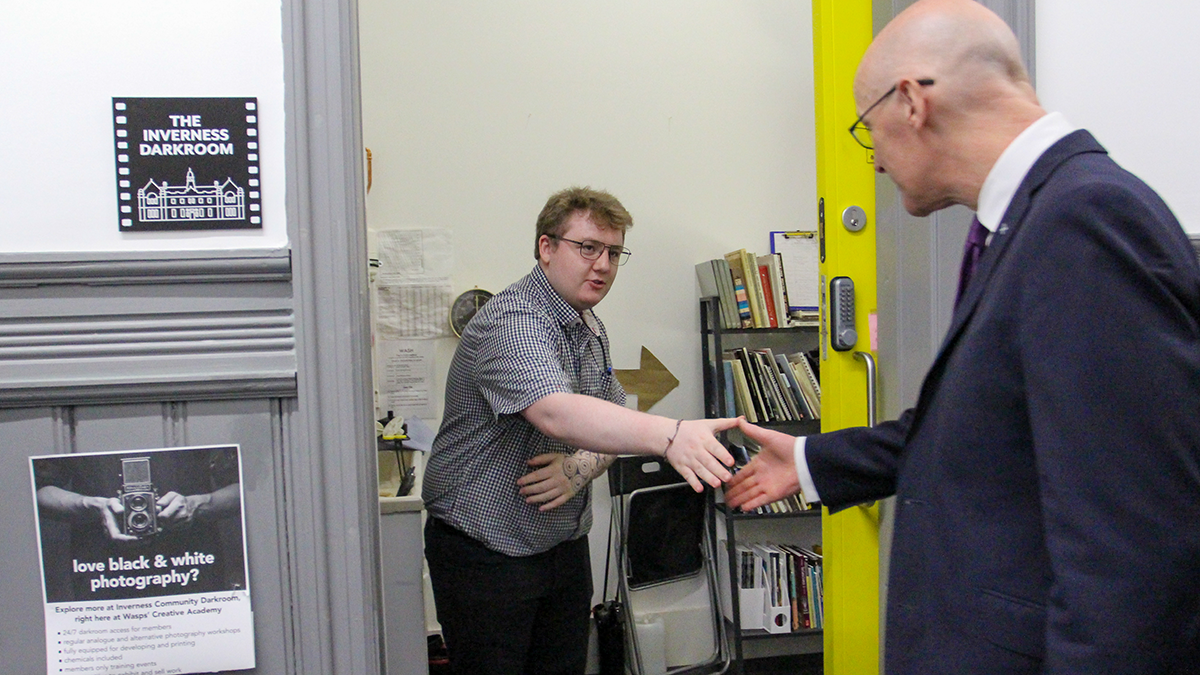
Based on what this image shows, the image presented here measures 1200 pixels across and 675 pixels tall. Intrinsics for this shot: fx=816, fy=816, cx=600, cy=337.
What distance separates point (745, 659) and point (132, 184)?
3345 millimetres

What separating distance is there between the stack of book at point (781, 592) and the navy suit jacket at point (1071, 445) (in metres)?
2.63

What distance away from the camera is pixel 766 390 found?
352 centimetres

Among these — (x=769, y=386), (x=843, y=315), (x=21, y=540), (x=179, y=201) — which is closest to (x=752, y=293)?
(x=769, y=386)

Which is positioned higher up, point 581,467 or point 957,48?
point 957,48

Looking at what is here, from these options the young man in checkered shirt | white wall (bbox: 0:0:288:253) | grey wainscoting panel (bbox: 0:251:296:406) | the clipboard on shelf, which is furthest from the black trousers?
the clipboard on shelf

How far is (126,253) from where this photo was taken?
1.10 metres

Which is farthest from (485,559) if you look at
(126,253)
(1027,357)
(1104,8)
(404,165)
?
(404,165)

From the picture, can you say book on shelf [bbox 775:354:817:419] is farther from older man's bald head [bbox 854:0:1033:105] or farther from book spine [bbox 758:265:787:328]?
older man's bald head [bbox 854:0:1033:105]

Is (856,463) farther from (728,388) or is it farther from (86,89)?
(728,388)

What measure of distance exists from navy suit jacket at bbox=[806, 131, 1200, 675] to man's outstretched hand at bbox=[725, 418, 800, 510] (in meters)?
0.51

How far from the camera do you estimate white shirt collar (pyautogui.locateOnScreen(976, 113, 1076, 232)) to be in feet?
3.16

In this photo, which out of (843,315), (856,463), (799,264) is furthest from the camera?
(799,264)

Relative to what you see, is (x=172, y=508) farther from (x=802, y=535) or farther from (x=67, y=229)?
(x=802, y=535)

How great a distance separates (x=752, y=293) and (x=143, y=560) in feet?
8.97
